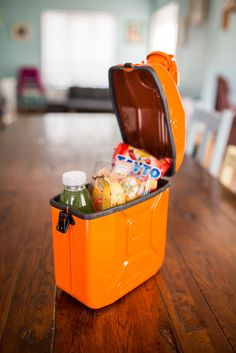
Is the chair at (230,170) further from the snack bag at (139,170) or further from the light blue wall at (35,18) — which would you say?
the light blue wall at (35,18)

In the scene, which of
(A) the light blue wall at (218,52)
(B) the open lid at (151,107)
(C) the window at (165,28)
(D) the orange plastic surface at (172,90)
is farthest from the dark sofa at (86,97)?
(D) the orange plastic surface at (172,90)

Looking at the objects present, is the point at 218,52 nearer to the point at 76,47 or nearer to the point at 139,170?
the point at 76,47

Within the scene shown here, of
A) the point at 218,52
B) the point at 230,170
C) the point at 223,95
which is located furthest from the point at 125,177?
the point at 218,52

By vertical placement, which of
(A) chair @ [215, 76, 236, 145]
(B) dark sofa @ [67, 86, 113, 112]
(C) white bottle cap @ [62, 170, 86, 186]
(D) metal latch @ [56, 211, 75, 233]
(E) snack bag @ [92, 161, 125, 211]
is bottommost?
(B) dark sofa @ [67, 86, 113, 112]

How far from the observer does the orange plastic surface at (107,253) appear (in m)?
0.56

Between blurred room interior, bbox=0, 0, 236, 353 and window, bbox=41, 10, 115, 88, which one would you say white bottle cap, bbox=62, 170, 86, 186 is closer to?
blurred room interior, bbox=0, 0, 236, 353

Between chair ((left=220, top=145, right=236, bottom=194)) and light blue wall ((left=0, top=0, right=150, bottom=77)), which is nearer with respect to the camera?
chair ((left=220, top=145, right=236, bottom=194))

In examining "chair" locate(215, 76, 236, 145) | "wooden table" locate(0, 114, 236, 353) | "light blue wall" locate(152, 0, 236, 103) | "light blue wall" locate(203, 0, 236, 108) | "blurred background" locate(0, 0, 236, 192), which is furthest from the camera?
"blurred background" locate(0, 0, 236, 192)

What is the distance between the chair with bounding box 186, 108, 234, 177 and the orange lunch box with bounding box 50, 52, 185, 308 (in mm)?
768

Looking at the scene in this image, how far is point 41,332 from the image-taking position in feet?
1.78

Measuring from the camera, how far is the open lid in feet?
2.06

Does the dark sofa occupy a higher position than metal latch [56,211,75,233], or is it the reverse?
metal latch [56,211,75,233]

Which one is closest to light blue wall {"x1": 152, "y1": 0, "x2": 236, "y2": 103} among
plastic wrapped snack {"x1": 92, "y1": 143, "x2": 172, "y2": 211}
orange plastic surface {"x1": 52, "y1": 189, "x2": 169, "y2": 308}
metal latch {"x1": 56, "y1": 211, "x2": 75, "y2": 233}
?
plastic wrapped snack {"x1": 92, "y1": 143, "x2": 172, "y2": 211}

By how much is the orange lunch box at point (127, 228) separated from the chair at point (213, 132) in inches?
30.2
